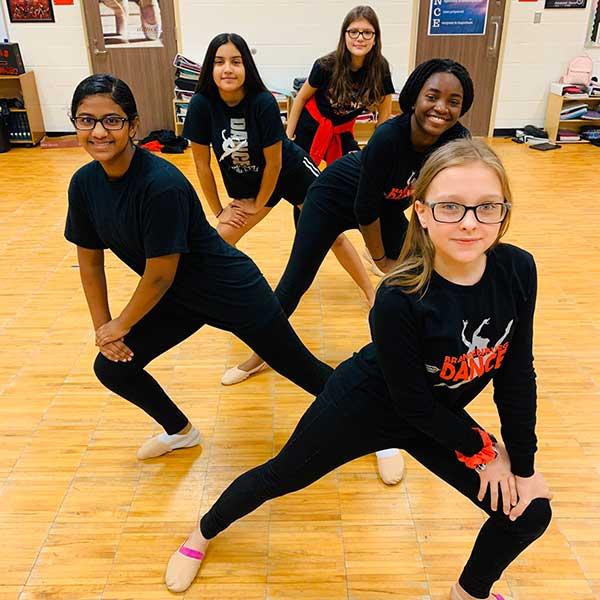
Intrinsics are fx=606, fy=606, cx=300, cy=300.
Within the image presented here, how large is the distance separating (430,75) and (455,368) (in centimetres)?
106

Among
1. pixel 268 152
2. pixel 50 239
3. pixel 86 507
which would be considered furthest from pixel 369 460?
pixel 50 239

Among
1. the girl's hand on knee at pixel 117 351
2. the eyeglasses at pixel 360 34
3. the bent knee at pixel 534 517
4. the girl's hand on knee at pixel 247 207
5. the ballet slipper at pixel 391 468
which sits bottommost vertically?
the ballet slipper at pixel 391 468

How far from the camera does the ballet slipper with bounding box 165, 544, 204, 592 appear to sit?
176 centimetres

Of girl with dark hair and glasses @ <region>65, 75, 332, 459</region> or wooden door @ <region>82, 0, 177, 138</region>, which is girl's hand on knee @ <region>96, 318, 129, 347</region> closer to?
girl with dark hair and glasses @ <region>65, 75, 332, 459</region>

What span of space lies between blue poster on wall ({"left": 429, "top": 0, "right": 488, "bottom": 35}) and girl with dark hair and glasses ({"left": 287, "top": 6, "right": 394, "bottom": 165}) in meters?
3.93

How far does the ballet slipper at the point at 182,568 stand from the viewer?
176 cm

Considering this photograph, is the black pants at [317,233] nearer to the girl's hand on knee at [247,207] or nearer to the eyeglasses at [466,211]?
the girl's hand on knee at [247,207]

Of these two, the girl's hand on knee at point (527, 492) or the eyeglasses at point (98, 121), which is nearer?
the girl's hand on knee at point (527, 492)

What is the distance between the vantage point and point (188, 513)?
2041mm

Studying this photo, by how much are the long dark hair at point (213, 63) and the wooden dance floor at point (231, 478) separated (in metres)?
1.23

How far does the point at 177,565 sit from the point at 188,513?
0.83ft

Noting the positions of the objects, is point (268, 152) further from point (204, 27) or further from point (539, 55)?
point (539, 55)

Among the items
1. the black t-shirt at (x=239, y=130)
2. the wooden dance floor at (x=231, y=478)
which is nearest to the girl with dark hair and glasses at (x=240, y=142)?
the black t-shirt at (x=239, y=130)

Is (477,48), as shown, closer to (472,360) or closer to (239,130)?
(239,130)
